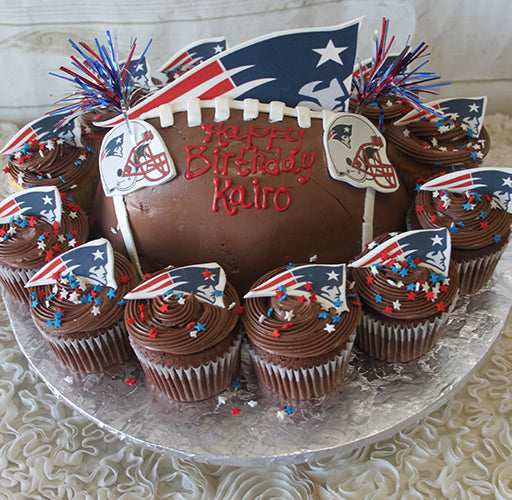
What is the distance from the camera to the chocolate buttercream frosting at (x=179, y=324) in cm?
224

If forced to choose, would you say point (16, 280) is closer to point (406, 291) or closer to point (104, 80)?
point (104, 80)

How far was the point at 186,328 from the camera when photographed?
7.41 ft

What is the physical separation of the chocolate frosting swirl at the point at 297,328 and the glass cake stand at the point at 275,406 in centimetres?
25

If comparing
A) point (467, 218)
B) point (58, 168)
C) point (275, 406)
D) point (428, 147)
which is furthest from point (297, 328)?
point (58, 168)

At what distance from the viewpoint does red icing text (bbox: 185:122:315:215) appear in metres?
2.47

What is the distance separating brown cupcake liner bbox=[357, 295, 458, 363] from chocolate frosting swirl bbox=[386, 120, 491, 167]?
2.52 ft

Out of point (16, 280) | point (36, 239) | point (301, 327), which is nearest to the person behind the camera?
point (301, 327)

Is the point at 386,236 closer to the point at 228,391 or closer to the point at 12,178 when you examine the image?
the point at 228,391

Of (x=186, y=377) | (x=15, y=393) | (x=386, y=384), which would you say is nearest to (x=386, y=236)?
(x=386, y=384)

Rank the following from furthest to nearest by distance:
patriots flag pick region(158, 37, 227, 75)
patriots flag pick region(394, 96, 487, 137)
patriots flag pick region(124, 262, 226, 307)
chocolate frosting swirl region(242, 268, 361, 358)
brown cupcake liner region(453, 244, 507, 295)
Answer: patriots flag pick region(158, 37, 227, 75)
patriots flag pick region(394, 96, 487, 137)
brown cupcake liner region(453, 244, 507, 295)
patriots flag pick region(124, 262, 226, 307)
chocolate frosting swirl region(242, 268, 361, 358)

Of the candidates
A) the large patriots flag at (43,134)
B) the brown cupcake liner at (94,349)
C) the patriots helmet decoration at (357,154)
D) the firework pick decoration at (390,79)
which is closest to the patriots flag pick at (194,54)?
the large patriots flag at (43,134)

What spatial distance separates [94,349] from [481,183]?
1.80 metres

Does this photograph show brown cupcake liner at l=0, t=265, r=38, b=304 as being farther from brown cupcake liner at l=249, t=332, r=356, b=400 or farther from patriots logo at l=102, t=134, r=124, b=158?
brown cupcake liner at l=249, t=332, r=356, b=400

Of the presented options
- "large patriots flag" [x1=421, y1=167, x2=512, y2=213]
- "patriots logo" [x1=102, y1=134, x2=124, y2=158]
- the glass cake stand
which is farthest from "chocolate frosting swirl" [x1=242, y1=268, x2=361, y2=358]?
"patriots logo" [x1=102, y1=134, x2=124, y2=158]
